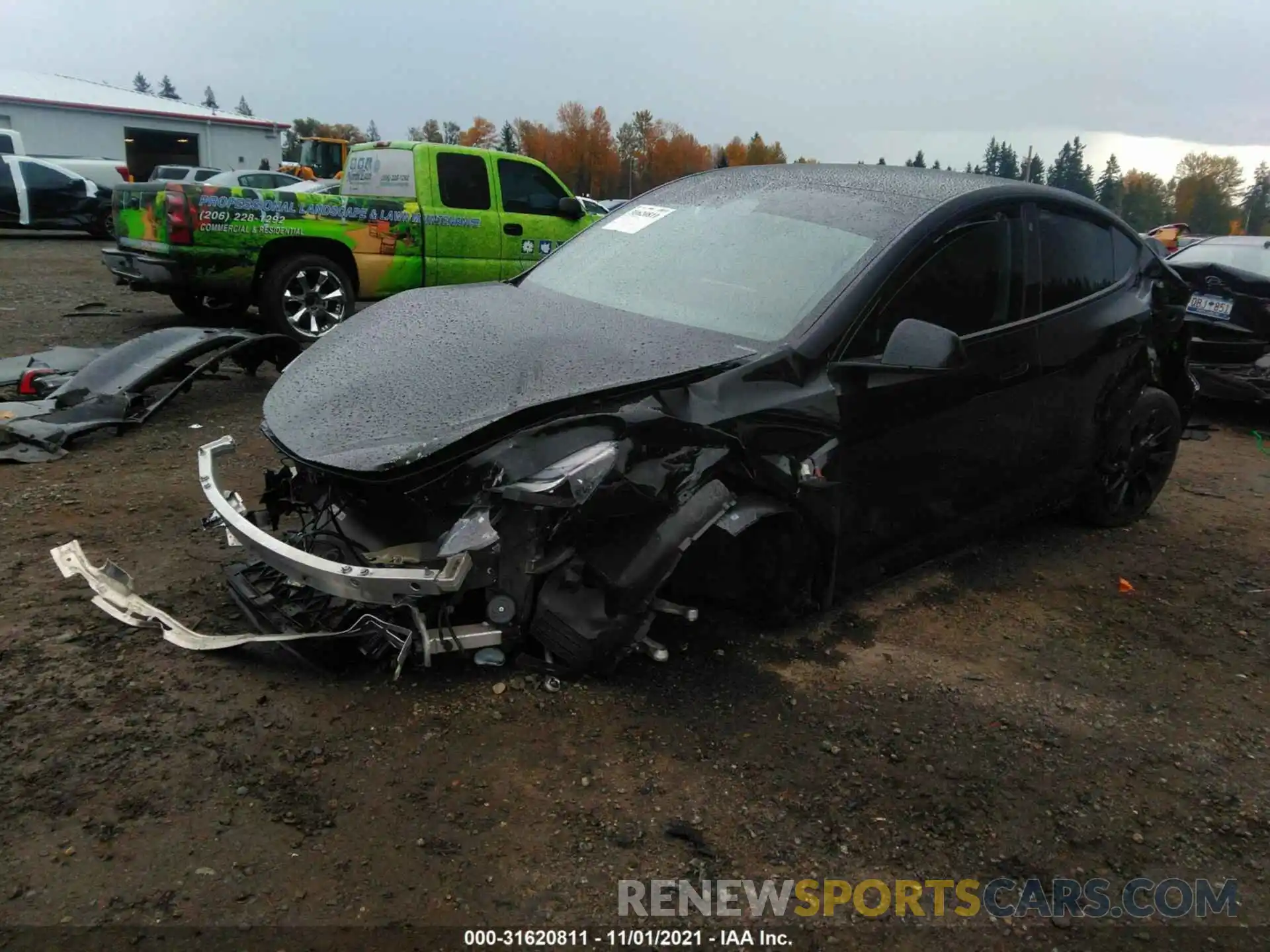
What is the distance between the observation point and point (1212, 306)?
7711 mm

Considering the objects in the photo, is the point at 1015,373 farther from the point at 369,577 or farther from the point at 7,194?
the point at 7,194

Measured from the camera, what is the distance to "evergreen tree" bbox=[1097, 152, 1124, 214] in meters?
47.8

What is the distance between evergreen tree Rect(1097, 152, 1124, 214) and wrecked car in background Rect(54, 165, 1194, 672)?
44389 mm

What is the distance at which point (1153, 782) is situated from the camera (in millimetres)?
2889

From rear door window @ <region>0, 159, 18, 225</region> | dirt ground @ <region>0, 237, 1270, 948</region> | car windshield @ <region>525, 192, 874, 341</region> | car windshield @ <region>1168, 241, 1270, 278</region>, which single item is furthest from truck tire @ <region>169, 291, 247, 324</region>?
rear door window @ <region>0, 159, 18, 225</region>

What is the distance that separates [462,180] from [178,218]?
2.60 m

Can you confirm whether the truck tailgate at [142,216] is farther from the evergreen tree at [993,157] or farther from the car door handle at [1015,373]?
the evergreen tree at [993,157]

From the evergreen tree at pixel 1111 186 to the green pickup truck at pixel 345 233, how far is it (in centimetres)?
4079

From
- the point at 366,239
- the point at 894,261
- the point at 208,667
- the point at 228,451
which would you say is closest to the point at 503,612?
the point at 208,667

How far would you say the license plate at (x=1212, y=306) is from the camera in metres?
7.61

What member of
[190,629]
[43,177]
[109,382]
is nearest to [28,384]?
[109,382]

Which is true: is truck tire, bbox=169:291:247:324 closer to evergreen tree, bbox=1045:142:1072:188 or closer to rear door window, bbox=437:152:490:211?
rear door window, bbox=437:152:490:211

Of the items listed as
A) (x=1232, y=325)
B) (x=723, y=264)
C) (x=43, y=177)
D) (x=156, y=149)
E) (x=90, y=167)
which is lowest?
(x=1232, y=325)

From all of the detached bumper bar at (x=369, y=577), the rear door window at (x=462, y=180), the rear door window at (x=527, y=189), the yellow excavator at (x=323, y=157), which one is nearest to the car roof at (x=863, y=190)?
the detached bumper bar at (x=369, y=577)
